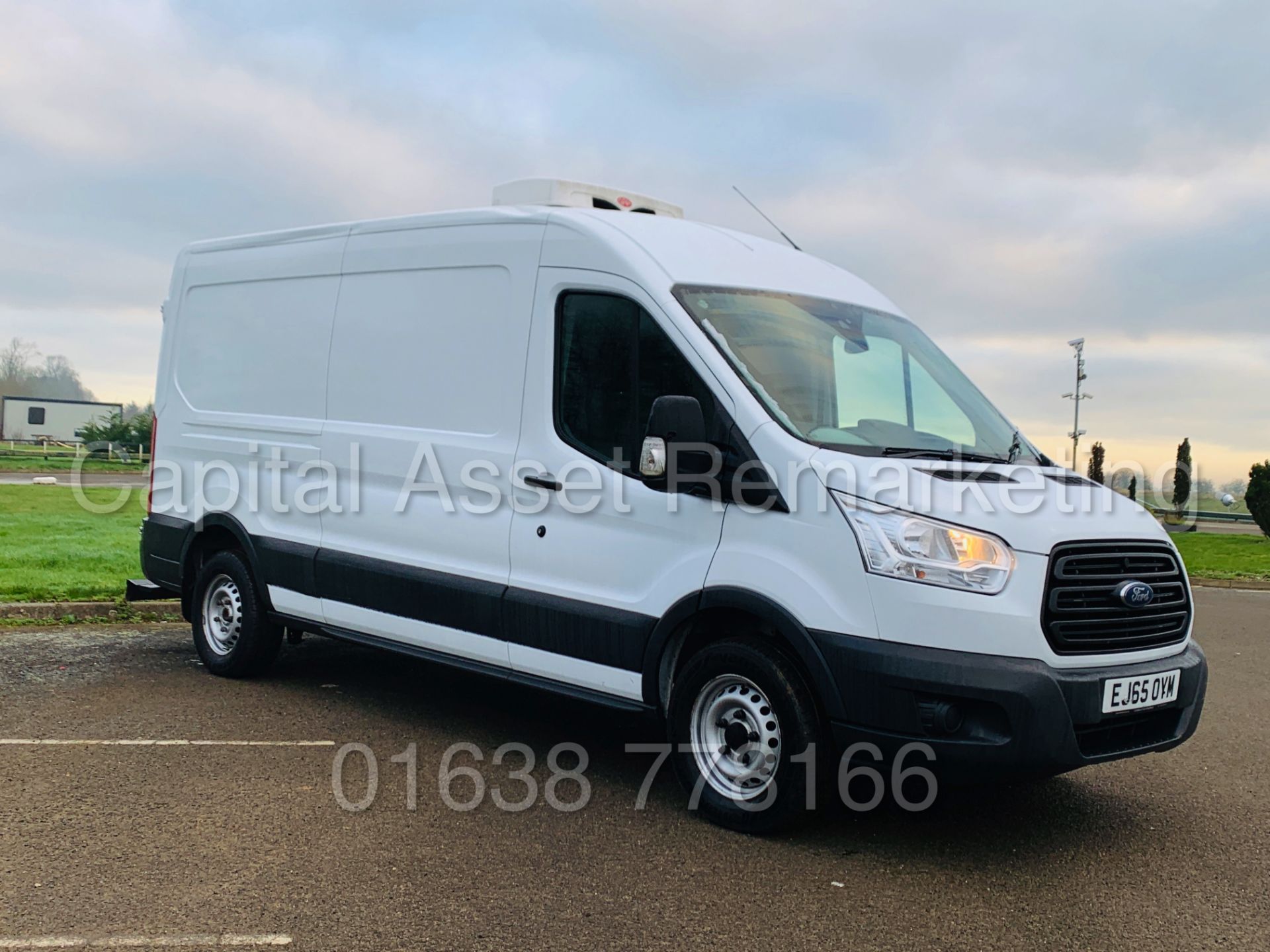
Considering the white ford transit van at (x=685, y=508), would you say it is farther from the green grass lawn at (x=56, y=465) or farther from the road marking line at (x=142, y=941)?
Answer: the green grass lawn at (x=56, y=465)

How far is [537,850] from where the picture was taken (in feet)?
15.8

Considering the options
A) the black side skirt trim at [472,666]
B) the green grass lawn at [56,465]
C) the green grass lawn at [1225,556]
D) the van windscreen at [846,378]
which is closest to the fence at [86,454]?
the green grass lawn at [56,465]

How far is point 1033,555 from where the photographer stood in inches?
180

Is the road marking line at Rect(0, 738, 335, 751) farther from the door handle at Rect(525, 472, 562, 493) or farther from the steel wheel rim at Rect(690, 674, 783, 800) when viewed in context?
the steel wheel rim at Rect(690, 674, 783, 800)

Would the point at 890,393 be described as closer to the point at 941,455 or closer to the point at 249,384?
the point at 941,455

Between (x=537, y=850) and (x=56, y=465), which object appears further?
(x=56, y=465)

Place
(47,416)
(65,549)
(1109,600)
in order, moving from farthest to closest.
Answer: (47,416) → (65,549) → (1109,600)

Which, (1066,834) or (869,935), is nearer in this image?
(869,935)

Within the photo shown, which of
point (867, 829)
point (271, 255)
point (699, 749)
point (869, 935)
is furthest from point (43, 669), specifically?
point (869, 935)

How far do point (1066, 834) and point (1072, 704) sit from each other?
1030mm

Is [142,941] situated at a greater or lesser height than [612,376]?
lesser

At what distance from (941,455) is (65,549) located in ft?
41.2

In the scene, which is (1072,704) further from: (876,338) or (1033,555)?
(876,338)

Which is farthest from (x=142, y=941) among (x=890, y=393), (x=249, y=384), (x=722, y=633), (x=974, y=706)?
(x=249, y=384)
